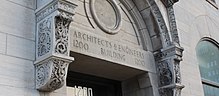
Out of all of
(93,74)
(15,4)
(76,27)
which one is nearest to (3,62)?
(15,4)

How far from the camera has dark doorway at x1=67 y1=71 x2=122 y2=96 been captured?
250 inches

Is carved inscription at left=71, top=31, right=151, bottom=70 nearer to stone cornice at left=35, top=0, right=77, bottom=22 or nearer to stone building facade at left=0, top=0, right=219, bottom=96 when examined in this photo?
stone building facade at left=0, top=0, right=219, bottom=96

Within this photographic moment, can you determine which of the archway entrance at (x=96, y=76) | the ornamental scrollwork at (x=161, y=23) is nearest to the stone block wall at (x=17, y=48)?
the archway entrance at (x=96, y=76)

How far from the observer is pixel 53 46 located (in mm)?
4527

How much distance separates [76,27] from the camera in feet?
18.2

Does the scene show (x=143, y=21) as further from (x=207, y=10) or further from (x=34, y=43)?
(x=207, y=10)

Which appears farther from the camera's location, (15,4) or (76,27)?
(76,27)

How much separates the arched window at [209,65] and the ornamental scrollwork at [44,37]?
552 cm

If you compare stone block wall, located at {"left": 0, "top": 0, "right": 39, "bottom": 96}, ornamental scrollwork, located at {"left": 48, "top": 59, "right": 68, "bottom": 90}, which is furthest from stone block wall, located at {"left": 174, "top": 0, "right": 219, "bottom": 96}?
stone block wall, located at {"left": 0, "top": 0, "right": 39, "bottom": 96}

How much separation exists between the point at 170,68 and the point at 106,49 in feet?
5.06

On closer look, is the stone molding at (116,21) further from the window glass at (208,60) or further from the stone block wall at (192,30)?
the window glass at (208,60)

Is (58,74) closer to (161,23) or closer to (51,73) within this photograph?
(51,73)

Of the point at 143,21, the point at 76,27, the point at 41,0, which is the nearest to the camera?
the point at 41,0

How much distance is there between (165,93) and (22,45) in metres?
3.17
